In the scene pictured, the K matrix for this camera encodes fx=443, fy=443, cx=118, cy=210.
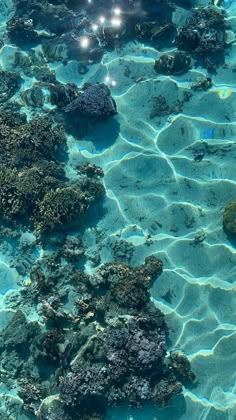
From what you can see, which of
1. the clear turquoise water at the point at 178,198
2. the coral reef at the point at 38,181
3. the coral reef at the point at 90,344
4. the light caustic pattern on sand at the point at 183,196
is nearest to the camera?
the coral reef at the point at 90,344

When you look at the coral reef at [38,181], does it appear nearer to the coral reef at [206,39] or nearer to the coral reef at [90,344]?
the coral reef at [90,344]

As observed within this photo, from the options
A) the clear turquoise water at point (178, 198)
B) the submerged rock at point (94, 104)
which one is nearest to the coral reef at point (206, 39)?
the clear turquoise water at point (178, 198)

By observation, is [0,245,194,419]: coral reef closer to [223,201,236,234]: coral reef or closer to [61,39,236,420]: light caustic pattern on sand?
[61,39,236,420]: light caustic pattern on sand

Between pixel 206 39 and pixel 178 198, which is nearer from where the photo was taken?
pixel 178 198

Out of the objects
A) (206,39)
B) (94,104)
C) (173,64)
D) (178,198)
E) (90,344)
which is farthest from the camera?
(206,39)

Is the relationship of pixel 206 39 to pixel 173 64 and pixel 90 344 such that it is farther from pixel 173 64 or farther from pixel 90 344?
pixel 90 344

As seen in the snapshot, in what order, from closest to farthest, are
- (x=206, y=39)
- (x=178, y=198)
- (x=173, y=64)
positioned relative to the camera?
(x=178, y=198) < (x=173, y=64) < (x=206, y=39)

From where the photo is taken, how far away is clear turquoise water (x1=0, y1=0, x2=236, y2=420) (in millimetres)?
8117

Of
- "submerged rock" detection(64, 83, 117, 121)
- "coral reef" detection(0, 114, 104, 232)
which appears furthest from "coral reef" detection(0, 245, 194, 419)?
"submerged rock" detection(64, 83, 117, 121)

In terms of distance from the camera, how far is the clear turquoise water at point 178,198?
812cm

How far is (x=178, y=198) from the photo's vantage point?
993 cm

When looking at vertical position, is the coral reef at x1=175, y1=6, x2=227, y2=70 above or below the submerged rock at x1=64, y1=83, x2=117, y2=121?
above

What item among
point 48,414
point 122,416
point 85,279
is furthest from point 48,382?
point 85,279

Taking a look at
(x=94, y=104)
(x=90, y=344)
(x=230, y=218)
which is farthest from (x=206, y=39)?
(x=90, y=344)
